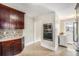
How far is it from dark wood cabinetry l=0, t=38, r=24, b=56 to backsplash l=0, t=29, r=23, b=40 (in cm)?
10

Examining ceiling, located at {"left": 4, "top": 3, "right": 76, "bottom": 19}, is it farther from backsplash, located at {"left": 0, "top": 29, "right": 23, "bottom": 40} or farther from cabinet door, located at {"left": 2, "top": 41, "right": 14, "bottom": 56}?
cabinet door, located at {"left": 2, "top": 41, "right": 14, "bottom": 56}

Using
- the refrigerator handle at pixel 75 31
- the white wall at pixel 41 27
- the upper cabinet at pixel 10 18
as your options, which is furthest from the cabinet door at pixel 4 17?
the refrigerator handle at pixel 75 31

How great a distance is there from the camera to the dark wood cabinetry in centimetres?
180

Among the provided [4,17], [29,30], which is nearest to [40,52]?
[29,30]

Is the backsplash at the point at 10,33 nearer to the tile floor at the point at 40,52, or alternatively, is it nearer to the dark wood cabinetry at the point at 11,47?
the dark wood cabinetry at the point at 11,47

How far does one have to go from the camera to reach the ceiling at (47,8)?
1889 mm

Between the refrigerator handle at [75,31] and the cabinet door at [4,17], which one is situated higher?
the cabinet door at [4,17]

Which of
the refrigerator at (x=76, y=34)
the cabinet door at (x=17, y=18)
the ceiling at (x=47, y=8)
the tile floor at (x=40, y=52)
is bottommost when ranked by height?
the tile floor at (x=40, y=52)

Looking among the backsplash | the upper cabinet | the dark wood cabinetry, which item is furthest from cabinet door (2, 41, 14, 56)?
the upper cabinet

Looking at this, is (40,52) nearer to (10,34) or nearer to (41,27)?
(41,27)

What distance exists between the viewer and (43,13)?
6.37 ft

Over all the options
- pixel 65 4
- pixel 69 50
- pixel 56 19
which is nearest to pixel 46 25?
pixel 56 19

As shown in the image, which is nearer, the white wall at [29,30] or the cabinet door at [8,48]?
the cabinet door at [8,48]

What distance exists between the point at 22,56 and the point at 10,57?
0.76ft
